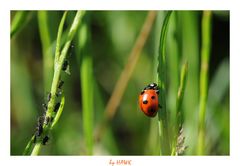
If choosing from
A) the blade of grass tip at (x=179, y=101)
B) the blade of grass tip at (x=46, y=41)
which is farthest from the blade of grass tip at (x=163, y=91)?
the blade of grass tip at (x=46, y=41)

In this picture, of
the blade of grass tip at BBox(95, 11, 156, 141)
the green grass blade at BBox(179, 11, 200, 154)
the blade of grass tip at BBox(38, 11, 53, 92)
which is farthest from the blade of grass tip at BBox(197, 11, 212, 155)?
the blade of grass tip at BBox(38, 11, 53, 92)

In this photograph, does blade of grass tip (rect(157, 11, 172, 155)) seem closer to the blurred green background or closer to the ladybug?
the ladybug

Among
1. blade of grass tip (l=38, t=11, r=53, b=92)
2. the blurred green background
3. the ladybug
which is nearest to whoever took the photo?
the ladybug

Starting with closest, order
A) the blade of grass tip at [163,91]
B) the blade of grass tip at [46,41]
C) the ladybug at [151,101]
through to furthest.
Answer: the blade of grass tip at [163,91], the ladybug at [151,101], the blade of grass tip at [46,41]

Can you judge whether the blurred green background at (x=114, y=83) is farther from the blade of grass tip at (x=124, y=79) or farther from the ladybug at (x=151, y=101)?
the ladybug at (x=151, y=101)
